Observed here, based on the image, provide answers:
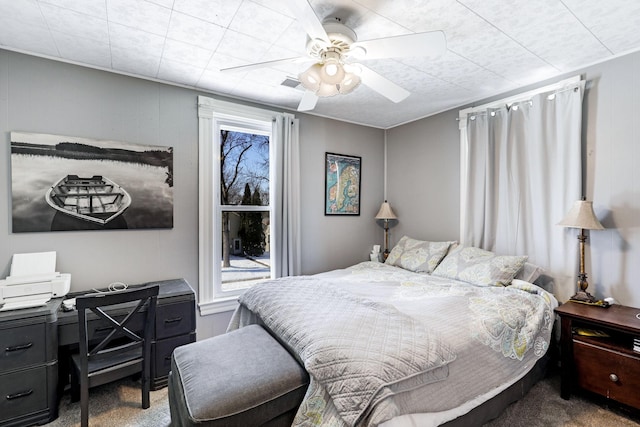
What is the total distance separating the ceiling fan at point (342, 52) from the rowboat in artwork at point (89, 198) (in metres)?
1.58

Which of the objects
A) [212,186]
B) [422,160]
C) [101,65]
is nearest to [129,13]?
[101,65]

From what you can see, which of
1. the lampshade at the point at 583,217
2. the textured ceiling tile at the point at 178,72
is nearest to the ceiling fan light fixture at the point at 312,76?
the textured ceiling tile at the point at 178,72

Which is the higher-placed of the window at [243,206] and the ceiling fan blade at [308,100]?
the ceiling fan blade at [308,100]

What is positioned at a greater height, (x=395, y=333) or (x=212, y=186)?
(x=212, y=186)

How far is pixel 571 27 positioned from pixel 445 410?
247 centimetres

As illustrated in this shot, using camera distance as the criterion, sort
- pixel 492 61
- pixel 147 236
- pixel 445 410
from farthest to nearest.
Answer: pixel 147 236, pixel 492 61, pixel 445 410

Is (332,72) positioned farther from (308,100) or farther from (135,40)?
(135,40)

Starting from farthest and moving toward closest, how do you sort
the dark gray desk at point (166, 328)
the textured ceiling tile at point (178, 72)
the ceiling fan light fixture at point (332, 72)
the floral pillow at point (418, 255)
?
the floral pillow at point (418, 255)
the textured ceiling tile at point (178, 72)
the dark gray desk at point (166, 328)
the ceiling fan light fixture at point (332, 72)

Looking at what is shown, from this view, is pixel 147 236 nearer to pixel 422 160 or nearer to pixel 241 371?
pixel 241 371

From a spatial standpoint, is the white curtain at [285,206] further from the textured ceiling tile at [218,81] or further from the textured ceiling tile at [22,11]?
the textured ceiling tile at [22,11]

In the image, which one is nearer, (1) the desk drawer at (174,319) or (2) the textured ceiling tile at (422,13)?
(2) the textured ceiling tile at (422,13)

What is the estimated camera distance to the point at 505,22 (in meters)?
1.83

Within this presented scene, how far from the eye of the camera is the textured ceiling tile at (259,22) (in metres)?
1.73

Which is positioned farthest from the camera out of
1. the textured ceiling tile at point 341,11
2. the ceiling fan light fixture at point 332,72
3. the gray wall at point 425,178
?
the gray wall at point 425,178
